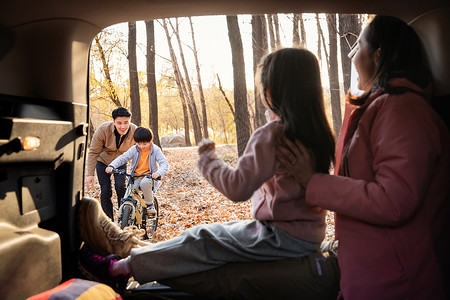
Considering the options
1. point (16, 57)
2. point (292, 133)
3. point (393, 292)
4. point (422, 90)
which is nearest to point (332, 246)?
point (393, 292)

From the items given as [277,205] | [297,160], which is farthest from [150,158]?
[297,160]

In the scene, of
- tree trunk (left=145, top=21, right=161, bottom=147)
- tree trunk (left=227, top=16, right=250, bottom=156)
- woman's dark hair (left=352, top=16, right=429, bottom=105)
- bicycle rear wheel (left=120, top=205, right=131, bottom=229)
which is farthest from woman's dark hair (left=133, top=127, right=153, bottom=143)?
tree trunk (left=145, top=21, right=161, bottom=147)

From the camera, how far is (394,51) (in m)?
1.63

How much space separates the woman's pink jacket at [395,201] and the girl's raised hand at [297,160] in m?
0.11

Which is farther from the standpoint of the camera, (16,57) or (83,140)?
(83,140)

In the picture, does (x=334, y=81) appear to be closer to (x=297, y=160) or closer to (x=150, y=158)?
(x=150, y=158)

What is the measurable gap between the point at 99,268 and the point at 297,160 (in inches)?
50.9

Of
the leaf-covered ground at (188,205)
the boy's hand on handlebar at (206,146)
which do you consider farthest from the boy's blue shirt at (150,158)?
the boy's hand on handlebar at (206,146)

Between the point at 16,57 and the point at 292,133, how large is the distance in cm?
147

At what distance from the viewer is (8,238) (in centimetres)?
162

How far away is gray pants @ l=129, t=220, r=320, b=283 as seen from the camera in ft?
5.87

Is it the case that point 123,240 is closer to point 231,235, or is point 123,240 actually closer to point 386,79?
point 231,235

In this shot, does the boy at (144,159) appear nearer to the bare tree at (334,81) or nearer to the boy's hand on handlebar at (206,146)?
the boy's hand on handlebar at (206,146)

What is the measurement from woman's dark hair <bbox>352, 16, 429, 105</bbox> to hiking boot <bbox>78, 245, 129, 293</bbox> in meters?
1.60
